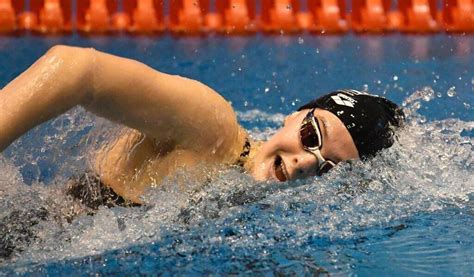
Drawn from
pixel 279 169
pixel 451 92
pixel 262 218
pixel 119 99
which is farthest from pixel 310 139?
pixel 451 92

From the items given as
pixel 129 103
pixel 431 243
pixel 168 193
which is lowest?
pixel 431 243

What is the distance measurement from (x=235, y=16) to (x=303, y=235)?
2.32 m

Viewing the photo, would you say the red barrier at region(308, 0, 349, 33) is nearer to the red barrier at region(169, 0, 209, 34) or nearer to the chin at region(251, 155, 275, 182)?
the red barrier at region(169, 0, 209, 34)

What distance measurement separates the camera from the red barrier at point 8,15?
416 centimetres

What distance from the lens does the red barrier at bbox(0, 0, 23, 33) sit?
4.16m

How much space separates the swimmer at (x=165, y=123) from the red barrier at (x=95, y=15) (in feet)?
7.02

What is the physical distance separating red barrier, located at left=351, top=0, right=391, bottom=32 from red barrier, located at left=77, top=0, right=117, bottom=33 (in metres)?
1.20

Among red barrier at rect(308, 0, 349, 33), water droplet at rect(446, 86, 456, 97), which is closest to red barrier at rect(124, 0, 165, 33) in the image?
red barrier at rect(308, 0, 349, 33)

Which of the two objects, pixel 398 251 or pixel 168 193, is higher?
pixel 168 193

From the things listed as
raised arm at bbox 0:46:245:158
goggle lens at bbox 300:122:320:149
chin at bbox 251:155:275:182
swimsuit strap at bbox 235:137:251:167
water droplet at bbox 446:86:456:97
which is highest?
raised arm at bbox 0:46:245:158

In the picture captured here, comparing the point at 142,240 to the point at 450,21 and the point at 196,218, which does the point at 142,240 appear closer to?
the point at 196,218

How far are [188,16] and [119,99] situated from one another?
2.49 meters

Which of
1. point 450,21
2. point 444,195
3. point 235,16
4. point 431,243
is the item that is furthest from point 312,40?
point 431,243

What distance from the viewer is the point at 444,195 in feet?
8.09
